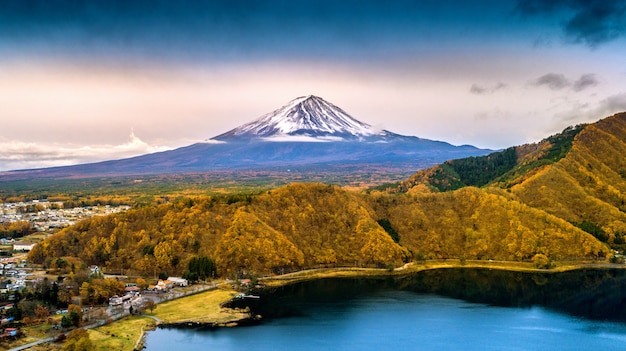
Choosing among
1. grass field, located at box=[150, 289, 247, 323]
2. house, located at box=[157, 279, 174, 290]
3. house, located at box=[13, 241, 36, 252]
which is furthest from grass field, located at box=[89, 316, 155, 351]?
house, located at box=[13, 241, 36, 252]

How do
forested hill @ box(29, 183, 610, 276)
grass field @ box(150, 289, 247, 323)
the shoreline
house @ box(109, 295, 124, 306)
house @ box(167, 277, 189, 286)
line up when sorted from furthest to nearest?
1. forested hill @ box(29, 183, 610, 276)
2. the shoreline
3. house @ box(167, 277, 189, 286)
4. house @ box(109, 295, 124, 306)
5. grass field @ box(150, 289, 247, 323)

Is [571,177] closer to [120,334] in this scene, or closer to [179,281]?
[179,281]

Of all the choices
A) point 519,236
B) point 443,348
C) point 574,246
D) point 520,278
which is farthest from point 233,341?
point 574,246

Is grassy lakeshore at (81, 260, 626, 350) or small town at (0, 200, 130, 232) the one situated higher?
small town at (0, 200, 130, 232)

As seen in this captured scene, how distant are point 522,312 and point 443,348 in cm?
1253

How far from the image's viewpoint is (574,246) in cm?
6391

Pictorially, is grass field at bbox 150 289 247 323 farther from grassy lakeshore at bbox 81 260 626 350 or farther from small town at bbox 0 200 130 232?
small town at bbox 0 200 130 232

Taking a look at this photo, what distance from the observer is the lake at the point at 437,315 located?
38875 millimetres

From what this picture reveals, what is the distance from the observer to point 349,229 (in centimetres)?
6569

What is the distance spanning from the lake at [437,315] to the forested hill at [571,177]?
13.0m

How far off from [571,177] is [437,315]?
4546cm

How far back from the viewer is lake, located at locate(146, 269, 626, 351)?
3888cm

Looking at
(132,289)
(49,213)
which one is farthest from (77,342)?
(49,213)

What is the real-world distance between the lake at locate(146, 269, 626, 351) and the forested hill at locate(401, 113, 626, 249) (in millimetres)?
13028
